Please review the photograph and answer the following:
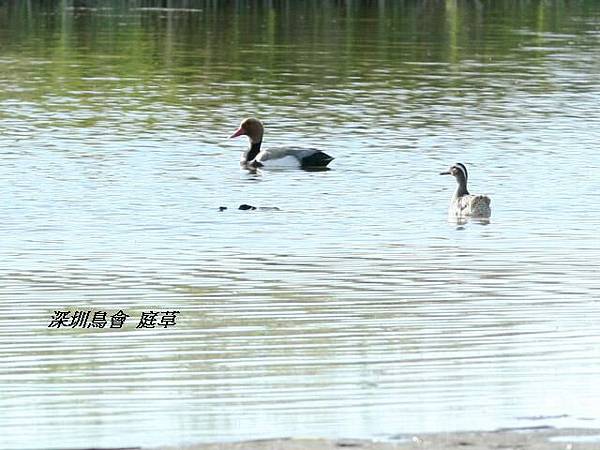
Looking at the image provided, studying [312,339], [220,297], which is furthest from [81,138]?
[312,339]

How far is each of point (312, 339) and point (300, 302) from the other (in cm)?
174

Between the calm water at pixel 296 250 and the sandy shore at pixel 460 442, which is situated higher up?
the sandy shore at pixel 460 442

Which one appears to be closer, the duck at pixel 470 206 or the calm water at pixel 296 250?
the calm water at pixel 296 250

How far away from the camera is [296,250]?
54.2 ft

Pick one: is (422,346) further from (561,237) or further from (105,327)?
(561,237)

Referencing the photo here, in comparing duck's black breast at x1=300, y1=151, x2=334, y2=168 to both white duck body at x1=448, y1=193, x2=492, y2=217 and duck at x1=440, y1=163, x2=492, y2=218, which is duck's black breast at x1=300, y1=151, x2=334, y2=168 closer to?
duck at x1=440, y1=163, x2=492, y2=218

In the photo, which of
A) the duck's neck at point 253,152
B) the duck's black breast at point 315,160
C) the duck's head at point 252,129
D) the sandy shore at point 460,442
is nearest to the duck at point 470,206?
the duck's black breast at point 315,160

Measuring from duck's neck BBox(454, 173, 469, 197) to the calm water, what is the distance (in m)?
0.37

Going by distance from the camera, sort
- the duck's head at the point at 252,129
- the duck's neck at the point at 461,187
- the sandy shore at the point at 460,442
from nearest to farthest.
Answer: the sandy shore at the point at 460,442
the duck's neck at the point at 461,187
the duck's head at the point at 252,129

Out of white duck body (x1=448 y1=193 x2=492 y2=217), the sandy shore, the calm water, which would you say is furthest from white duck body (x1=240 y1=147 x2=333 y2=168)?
the sandy shore

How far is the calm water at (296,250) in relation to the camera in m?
9.66

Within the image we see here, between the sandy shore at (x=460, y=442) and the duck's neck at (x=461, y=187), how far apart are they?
11.6 m

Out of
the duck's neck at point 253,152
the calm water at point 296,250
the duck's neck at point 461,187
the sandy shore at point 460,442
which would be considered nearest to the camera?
the sandy shore at point 460,442

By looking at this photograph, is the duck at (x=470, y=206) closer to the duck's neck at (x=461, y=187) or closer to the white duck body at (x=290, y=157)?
the duck's neck at (x=461, y=187)
